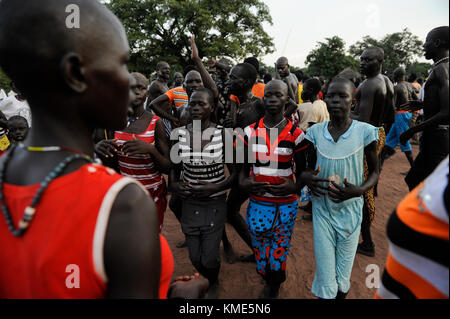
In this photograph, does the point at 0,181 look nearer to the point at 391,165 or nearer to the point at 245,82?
the point at 245,82

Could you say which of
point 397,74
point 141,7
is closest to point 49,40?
point 397,74

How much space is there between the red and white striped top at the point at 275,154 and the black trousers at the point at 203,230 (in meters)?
0.44

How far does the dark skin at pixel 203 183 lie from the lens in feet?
7.82

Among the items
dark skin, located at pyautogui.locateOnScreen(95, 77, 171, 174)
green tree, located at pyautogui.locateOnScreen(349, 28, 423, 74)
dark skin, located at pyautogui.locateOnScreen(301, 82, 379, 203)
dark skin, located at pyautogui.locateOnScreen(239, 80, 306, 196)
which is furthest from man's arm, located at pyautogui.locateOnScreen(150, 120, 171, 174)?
green tree, located at pyautogui.locateOnScreen(349, 28, 423, 74)

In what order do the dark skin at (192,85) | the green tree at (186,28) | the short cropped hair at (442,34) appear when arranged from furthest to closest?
the green tree at (186,28)
the dark skin at (192,85)
the short cropped hair at (442,34)

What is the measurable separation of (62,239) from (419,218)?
0.94 m

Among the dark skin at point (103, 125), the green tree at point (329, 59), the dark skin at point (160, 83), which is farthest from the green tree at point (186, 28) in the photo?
the dark skin at point (103, 125)

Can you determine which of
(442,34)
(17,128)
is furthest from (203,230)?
(442,34)

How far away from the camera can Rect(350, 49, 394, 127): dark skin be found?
3.54m

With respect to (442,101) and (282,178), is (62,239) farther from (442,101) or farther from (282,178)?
(442,101)

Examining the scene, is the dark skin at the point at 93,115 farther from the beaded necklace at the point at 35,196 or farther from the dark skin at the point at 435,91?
the dark skin at the point at 435,91

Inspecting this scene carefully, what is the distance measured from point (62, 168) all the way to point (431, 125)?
3309 mm

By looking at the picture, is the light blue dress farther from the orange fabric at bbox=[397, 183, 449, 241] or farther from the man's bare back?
the man's bare back

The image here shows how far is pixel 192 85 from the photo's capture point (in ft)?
12.7
